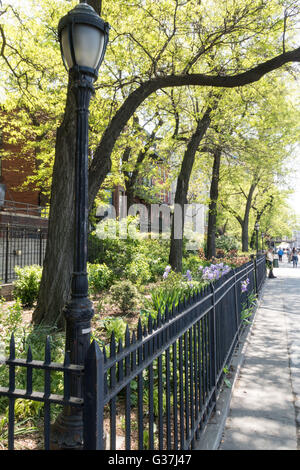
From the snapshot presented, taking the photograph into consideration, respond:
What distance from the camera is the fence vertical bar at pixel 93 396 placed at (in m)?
1.70

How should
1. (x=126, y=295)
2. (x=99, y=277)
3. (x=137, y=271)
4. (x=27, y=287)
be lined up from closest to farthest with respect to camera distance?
(x=126, y=295), (x=27, y=287), (x=99, y=277), (x=137, y=271)

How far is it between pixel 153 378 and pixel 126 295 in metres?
5.10

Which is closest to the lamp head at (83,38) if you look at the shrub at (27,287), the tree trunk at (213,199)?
the shrub at (27,287)

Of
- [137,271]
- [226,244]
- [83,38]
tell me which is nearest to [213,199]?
[137,271]

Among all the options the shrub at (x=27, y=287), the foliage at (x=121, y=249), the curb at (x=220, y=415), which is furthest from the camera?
the foliage at (x=121, y=249)

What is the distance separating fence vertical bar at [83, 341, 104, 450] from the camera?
1699 millimetres

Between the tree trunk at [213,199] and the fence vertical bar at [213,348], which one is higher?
the tree trunk at [213,199]

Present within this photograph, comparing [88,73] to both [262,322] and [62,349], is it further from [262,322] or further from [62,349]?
[262,322]

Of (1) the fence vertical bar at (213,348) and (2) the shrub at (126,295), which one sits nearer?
(1) the fence vertical bar at (213,348)

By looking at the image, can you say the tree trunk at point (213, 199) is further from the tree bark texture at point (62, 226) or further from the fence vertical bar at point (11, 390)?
the fence vertical bar at point (11, 390)

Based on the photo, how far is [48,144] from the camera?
14078 mm

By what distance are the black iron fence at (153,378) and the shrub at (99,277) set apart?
5781 millimetres

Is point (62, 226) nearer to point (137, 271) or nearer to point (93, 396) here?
point (137, 271)

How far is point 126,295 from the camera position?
26.1ft
